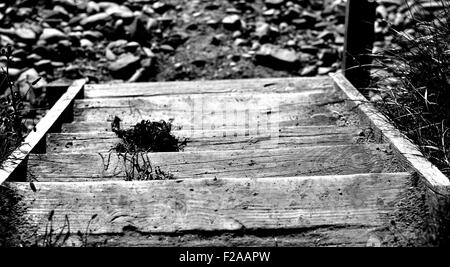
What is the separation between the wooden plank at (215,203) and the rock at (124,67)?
377 cm

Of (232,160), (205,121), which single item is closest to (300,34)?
(205,121)

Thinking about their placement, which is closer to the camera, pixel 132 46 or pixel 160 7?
pixel 132 46

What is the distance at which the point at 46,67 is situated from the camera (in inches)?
214

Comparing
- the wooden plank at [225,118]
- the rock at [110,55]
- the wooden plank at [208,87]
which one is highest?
the wooden plank at [225,118]

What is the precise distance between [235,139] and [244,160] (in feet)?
1.41

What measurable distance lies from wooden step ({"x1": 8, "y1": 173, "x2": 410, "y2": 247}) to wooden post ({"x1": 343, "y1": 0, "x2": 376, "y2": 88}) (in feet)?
5.78

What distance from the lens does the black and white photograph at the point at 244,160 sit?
1682 mm

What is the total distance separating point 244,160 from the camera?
2.21 m

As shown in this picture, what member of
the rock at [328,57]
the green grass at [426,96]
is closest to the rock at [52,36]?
the rock at [328,57]

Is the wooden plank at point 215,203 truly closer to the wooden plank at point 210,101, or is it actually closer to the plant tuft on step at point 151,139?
the plant tuft on step at point 151,139

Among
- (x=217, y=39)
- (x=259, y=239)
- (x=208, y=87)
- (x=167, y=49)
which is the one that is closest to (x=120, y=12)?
(x=167, y=49)

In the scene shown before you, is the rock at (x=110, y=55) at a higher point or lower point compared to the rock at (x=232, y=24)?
lower

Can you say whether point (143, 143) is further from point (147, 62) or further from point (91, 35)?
point (91, 35)

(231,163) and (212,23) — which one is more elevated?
(231,163)
